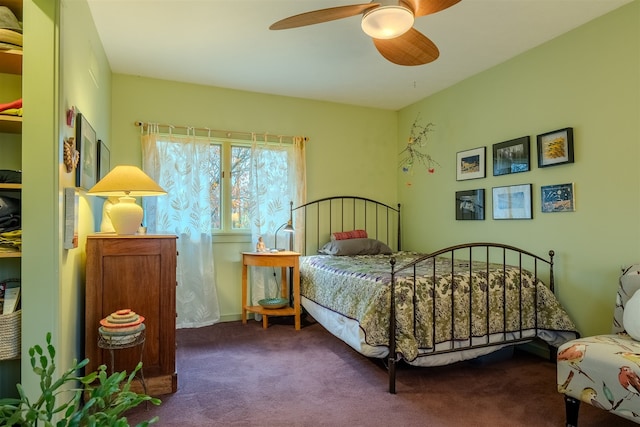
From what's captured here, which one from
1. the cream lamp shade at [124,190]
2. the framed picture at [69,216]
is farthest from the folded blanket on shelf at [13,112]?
the cream lamp shade at [124,190]

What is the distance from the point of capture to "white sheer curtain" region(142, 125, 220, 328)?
3748 mm

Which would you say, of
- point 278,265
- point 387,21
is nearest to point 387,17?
point 387,21

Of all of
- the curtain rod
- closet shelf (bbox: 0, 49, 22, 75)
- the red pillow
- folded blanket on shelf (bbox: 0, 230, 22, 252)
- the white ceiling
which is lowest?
the red pillow

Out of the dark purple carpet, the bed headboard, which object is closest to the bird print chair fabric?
the dark purple carpet

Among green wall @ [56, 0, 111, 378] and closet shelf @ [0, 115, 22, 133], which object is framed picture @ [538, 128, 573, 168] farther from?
closet shelf @ [0, 115, 22, 133]

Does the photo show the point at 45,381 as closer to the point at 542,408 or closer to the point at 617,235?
the point at 542,408

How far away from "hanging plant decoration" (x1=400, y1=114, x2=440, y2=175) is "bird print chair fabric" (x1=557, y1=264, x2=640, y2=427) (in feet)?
8.45

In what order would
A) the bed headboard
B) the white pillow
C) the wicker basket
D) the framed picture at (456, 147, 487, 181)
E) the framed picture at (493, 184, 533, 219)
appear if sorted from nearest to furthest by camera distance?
1. the wicker basket
2. the white pillow
3. the framed picture at (493, 184, 533, 219)
4. the framed picture at (456, 147, 487, 181)
5. the bed headboard

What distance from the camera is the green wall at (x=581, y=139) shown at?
2.55m

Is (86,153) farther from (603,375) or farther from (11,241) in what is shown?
(603,375)

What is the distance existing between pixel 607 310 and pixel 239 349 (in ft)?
8.92

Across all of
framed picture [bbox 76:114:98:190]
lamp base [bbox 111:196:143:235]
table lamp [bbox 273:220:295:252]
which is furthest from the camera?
table lamp [bbox 273:220:295:252]

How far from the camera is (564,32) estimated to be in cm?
291

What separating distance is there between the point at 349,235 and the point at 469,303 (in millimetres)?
1935
